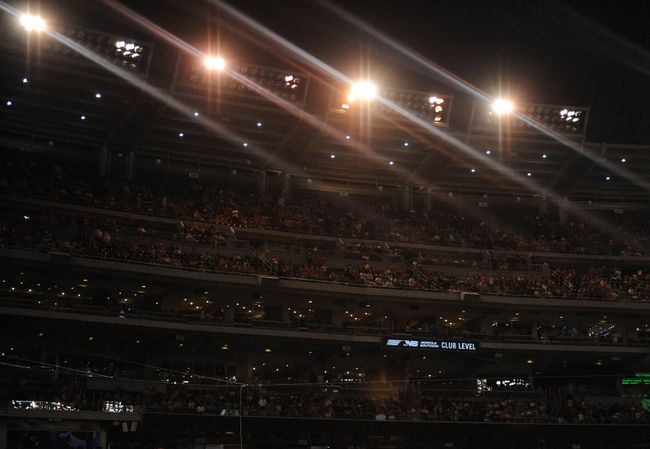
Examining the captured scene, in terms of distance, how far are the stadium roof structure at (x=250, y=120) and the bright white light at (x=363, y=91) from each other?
35cm

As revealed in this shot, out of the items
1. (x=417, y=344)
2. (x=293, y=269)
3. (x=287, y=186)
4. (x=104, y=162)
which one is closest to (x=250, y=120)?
(x=287, y=186)

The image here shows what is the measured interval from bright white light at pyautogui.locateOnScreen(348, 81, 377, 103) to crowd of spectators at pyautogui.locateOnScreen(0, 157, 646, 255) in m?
8.31

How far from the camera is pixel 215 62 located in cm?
3791

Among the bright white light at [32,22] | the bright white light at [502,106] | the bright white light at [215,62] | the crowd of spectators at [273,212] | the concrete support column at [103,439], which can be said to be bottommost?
the concrete support column at [103,439]

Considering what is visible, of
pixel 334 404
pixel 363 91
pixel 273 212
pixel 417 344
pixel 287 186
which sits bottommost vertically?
pixel 334 404

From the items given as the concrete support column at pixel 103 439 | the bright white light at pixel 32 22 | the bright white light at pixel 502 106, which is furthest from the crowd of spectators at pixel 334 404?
the bright white light at pixel 32 22

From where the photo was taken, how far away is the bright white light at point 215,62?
124ft

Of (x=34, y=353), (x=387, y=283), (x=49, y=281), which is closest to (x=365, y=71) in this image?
(x=387, y=283)

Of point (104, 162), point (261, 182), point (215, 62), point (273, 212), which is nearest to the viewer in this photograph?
point (215, 62)

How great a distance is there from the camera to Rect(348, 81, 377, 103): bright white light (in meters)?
40.0

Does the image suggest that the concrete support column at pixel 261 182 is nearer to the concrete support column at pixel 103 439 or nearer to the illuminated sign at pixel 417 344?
the illuminated sign at pixel 417 344

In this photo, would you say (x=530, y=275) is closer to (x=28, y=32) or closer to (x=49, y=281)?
(x=49, y=281)

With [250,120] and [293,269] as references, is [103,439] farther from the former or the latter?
[250,120]

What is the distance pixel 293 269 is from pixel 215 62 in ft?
36.2
